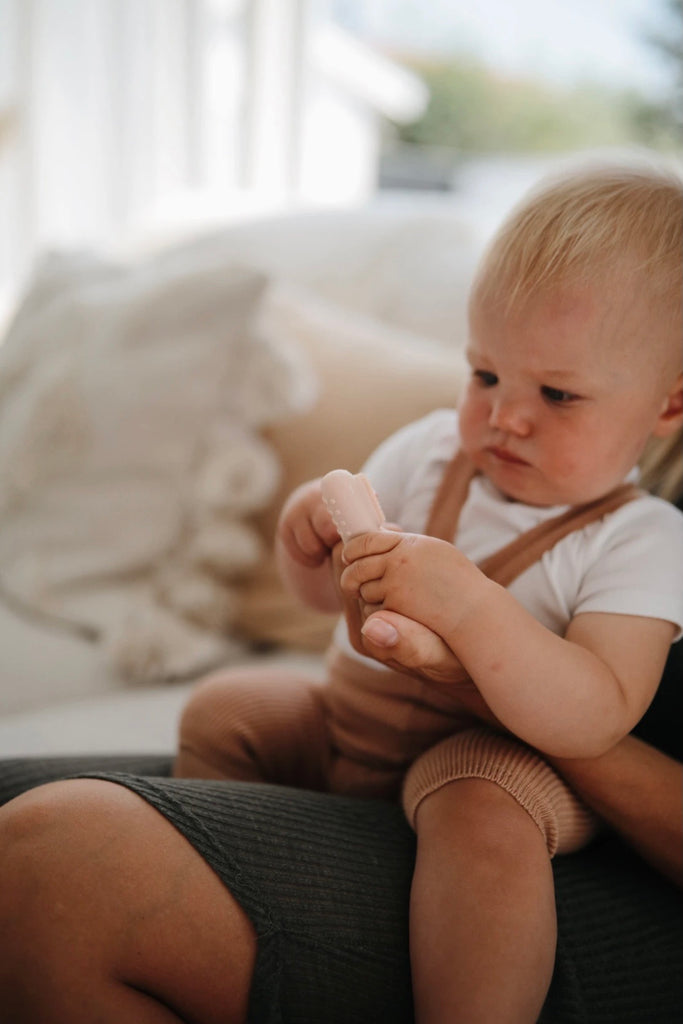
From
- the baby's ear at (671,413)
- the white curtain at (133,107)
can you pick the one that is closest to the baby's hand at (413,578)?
the baby's ear at (671,413)

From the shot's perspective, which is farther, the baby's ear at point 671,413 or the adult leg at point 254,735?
the adult leg at point 254,735

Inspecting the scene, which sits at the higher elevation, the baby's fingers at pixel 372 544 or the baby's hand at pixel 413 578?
the baby's fingers at pixel 372 544

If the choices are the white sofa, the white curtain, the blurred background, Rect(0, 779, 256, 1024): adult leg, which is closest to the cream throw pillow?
the white sofa

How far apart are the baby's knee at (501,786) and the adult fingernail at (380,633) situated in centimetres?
14

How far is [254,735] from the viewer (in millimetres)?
820

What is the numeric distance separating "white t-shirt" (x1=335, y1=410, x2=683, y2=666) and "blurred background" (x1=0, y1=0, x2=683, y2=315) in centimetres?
214

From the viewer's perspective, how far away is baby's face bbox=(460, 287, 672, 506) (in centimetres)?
66

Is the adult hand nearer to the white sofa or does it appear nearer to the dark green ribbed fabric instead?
the dark green ribbed fabric

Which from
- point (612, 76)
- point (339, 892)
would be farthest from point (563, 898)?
point (612, 76)

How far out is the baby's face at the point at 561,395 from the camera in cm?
66

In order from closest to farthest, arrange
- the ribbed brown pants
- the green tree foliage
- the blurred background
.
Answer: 1. the ribbed brown pants
2. the green tree foliage
3. the blurred background

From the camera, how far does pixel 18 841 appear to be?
601 mm

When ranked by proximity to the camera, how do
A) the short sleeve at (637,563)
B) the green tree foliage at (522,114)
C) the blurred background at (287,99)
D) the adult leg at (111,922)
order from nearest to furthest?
the adult leg at (111,922), the short sleeve at (637,563), the green tree foliage at (522,114), the blurred background at (287,99)

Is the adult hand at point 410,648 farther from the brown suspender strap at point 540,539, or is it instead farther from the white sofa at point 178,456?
the white sofa at point 178,456
